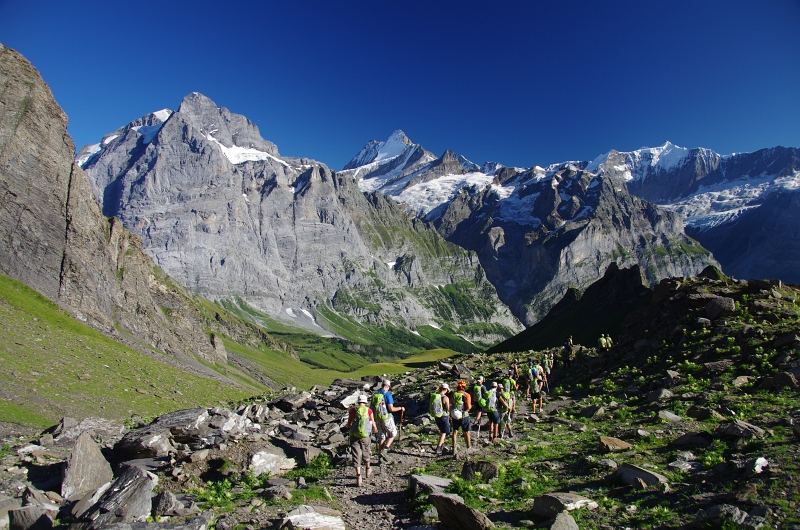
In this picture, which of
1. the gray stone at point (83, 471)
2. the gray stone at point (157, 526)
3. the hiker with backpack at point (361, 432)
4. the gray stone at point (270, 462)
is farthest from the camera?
the gray stone at point (270, 462)

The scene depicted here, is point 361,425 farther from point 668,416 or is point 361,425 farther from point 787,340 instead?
point 787,340

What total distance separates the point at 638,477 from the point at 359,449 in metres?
11.0

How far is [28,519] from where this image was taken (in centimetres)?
1353

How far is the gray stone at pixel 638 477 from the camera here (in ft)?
45.6

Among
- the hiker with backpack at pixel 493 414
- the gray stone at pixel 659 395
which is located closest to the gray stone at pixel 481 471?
the hiker with backpack at pixel 493 414

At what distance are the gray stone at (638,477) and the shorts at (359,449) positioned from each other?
1025 cm

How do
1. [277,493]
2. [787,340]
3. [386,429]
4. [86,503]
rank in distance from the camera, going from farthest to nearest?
1. [787,340]
2. [386,429]
3. [277,493]
4. [86,503]

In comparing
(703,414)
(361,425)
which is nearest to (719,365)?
(703,414)

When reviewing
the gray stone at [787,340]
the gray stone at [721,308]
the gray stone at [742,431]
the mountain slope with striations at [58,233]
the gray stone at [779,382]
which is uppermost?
the mountain slope with striations at [58,233]

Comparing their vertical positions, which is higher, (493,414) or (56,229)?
(56,229)

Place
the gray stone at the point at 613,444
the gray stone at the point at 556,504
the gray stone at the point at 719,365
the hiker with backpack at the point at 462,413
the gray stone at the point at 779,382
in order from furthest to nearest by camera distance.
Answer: the gray stone at the point at 719,365
the gray stone at the point at 779,382
the hiker with backpack at the point at 462,413
the gray stone at the point at 613,444
the gray stone at the point at 556,504

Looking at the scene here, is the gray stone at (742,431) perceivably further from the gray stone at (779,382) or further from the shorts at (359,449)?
the shorts at (359,449)

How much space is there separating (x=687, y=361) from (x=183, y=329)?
140868 millimetres

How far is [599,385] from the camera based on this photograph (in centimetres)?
3659
